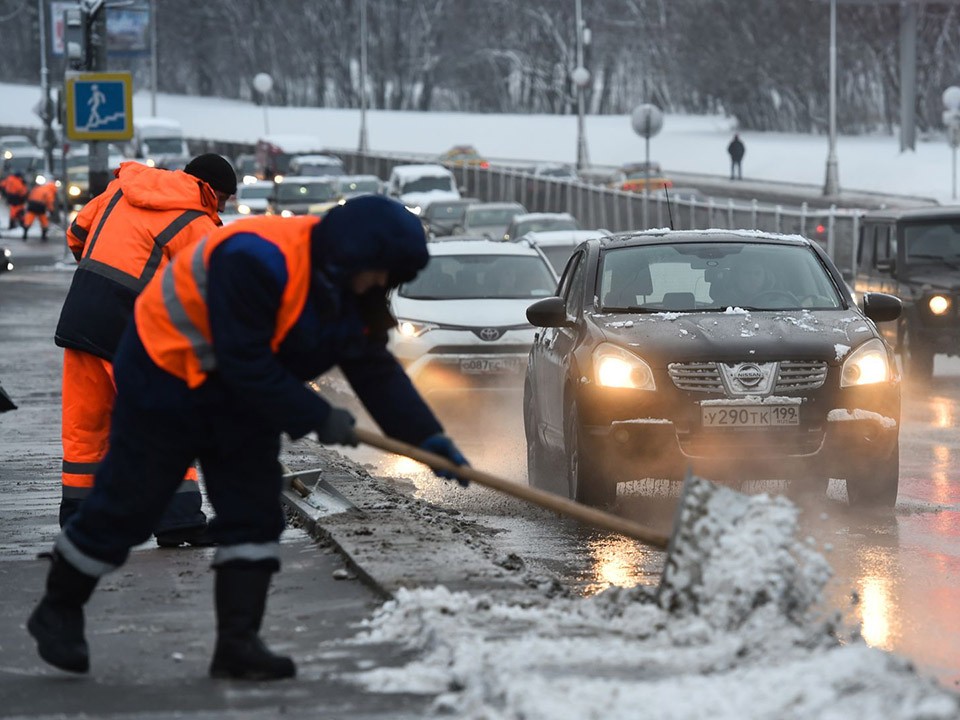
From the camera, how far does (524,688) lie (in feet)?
16.2

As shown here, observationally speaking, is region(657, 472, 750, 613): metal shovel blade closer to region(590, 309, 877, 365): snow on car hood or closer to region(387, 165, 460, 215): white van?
region(590, 309, 877, 365): snow on car hood

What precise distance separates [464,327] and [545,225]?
15281 mm

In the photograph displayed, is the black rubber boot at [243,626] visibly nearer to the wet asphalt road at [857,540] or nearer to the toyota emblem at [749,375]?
the wet asphalt road at [857,540]

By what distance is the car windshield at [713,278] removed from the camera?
36.7 feet

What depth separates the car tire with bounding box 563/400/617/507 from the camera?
10.4 metres

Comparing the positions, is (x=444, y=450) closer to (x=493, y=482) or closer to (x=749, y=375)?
(x=493, y=482)

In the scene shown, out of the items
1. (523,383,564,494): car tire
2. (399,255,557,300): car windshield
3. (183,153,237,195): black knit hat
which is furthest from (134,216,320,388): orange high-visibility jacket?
(399,255,557,300): car windshield

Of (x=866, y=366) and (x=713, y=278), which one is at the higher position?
(x=713, y=278)

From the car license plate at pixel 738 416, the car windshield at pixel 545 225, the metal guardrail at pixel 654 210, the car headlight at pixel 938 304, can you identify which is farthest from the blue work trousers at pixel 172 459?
the car windshield at pixel 545 225

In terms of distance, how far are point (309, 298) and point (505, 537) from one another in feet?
14.8

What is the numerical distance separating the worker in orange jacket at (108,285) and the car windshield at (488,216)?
1158 inches

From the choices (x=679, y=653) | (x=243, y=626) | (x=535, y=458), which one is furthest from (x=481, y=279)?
(x=679, y=653)

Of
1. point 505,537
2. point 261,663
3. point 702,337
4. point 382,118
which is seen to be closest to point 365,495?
point 505,537

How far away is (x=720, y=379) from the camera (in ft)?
33.6
